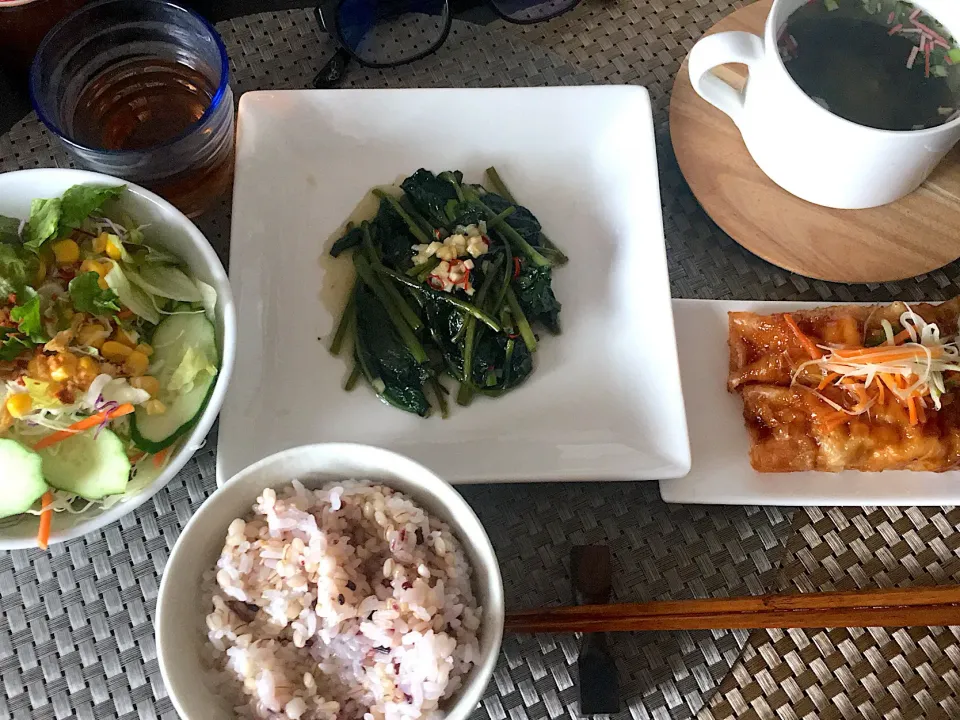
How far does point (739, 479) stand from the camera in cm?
120

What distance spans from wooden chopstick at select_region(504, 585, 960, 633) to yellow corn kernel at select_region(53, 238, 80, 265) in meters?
0.81

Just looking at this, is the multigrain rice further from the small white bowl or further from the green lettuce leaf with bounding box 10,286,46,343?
the green lettuce leaf with bounding box 10,286,46,343

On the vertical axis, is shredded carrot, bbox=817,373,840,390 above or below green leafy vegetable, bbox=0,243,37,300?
below

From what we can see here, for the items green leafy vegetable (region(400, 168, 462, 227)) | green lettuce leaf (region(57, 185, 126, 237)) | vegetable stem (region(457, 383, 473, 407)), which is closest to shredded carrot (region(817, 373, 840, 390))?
vegetable stem (region(457, 383, 473, 407))

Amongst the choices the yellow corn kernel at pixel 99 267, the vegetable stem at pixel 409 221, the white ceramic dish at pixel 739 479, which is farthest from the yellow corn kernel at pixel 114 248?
the white ceramic dish at pixel 739 479

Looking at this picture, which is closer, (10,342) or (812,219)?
(10,342)

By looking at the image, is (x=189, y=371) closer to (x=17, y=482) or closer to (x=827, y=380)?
(x=17, y=482)

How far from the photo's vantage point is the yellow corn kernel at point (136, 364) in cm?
107

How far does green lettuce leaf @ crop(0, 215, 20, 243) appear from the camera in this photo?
1117 millimetres

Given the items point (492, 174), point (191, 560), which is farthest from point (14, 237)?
point (492, 174)

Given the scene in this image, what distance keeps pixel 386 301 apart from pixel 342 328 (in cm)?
9

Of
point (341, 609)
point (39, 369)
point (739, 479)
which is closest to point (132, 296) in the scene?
point (39, 369)

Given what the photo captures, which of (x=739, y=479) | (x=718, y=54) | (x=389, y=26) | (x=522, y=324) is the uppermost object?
(x=718, y=54)

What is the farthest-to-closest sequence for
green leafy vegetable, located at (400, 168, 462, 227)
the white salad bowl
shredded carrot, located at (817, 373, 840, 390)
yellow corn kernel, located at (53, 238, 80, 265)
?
green leafy vegetable, located at (400, 168, 462, 227) < shredded carrot, located at (817, 373, 840, 390) < yellow corn kernel, located at (53, 238, 80, 265) < the white salad bowl
